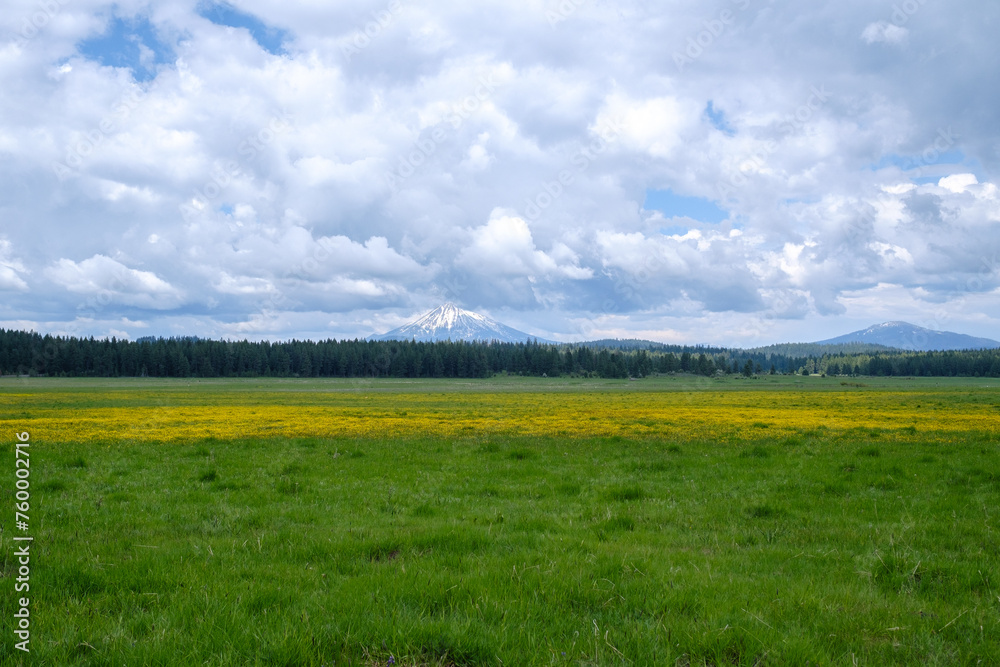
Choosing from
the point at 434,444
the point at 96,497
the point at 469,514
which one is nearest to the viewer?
the point at 469,514

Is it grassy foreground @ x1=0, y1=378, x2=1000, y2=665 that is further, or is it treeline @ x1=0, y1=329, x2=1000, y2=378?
treeline @ x1=0, y1=329, x2=1000, y2=378

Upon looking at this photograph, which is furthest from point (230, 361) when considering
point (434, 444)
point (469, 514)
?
point (469, 514)

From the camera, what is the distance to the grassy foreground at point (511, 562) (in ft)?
16.0

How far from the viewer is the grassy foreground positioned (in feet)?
16.0

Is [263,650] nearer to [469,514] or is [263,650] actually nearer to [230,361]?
[469,514]

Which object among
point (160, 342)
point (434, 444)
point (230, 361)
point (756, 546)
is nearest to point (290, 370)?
point (230, 361)

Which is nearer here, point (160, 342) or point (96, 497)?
point (96, 497)

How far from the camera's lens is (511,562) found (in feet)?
23.2

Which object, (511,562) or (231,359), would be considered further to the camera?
(231,359)

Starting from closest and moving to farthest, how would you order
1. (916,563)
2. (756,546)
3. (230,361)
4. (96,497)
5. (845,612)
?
(845,612) < (916,563) < (756,546) < (96,497) < (230,361)

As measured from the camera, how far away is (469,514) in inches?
388

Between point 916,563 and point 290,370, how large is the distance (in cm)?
19355

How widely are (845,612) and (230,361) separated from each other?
19113cm

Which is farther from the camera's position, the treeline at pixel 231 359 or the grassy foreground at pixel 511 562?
the treeline at pixel 231 359
